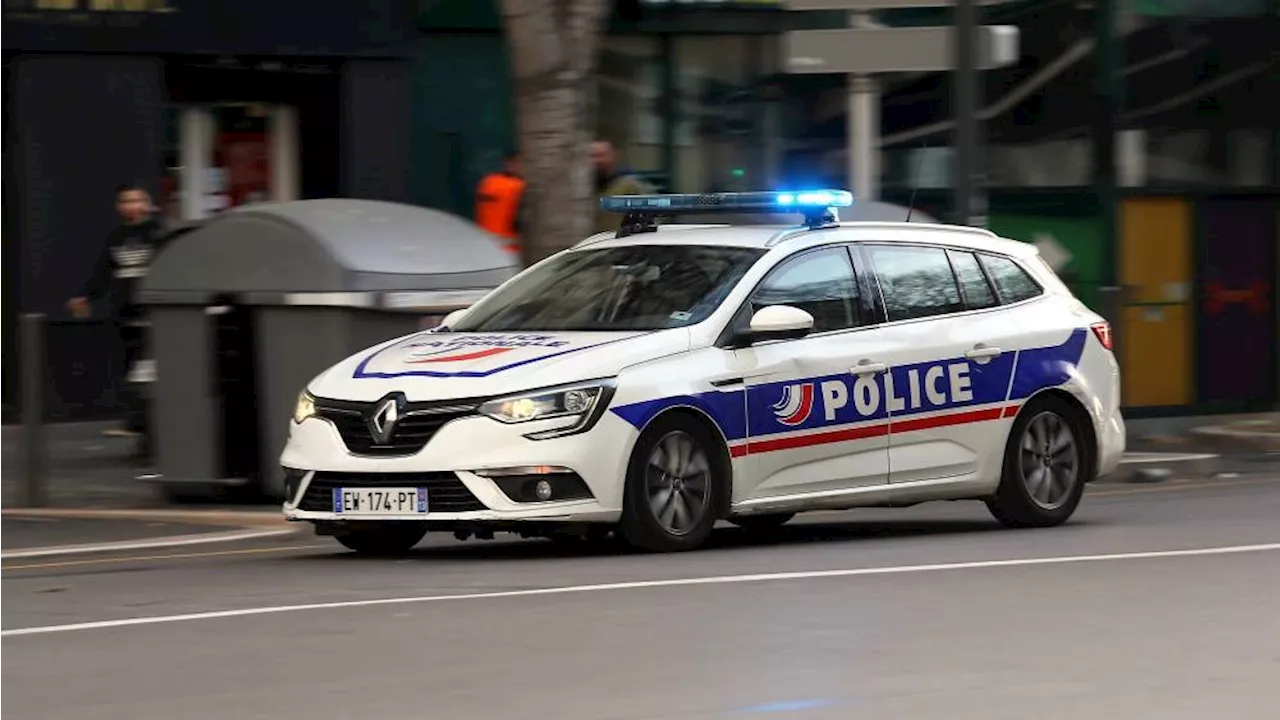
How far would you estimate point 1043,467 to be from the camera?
1255 centimetres

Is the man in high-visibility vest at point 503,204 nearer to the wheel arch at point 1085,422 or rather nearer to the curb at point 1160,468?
the curb at point 1160,468

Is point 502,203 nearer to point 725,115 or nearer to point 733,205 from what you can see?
point 725,115

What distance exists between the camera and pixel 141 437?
55.4 ft

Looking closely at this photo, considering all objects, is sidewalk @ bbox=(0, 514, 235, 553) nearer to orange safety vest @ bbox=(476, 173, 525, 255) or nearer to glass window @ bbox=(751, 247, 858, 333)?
glass window @ bbox=(751, 247, 858, 333)

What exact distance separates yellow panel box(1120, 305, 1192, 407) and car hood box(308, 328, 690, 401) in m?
10.1

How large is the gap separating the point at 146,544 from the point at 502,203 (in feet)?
23.1

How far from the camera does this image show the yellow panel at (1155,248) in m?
20.3

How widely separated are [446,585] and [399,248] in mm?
4109

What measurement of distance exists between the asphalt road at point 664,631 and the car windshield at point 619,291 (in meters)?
1.01

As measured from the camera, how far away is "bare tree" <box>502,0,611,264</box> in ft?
49.1

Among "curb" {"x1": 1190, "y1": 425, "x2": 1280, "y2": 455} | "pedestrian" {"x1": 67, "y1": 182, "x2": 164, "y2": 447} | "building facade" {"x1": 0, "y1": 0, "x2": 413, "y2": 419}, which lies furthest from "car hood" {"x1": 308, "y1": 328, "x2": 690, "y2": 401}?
"curb" {"x1": 1190, "y1": 425, "x2": 1280, "y2": 455}

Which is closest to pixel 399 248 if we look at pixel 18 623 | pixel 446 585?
pixel 446 585

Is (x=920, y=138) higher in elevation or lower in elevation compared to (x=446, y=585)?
higher

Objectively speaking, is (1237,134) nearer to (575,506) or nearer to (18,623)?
(575,506)
